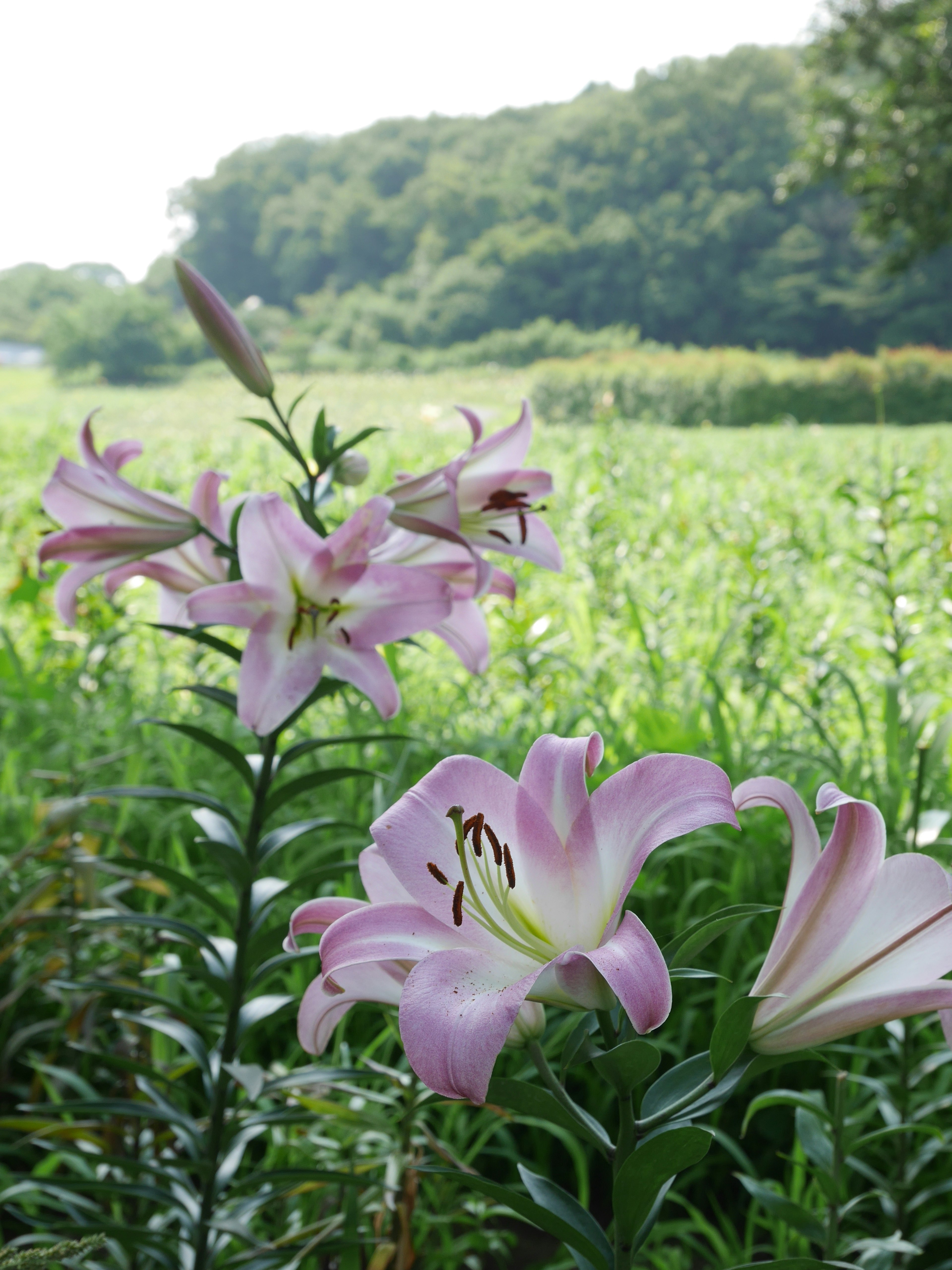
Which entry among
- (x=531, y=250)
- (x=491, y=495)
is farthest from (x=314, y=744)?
(x=531, y=250)

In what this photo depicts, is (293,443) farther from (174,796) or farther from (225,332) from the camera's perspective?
(174,796)

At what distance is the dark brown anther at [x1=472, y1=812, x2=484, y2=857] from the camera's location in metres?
0.32

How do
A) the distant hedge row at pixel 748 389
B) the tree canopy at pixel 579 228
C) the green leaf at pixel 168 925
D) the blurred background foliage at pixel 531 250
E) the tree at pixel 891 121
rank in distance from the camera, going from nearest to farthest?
the green leaf at pixel 168 925, the tree at pixel 891 121, the distant hedge row at pixel 748 389, the blurred background foliage at pixel 531 250, the tree canopy at pixel 579 228

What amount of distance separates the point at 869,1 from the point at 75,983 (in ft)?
51.6

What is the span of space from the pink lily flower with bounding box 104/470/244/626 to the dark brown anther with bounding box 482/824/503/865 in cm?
50

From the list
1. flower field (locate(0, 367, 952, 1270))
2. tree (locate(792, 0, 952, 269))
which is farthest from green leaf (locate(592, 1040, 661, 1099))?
tree (locate(792, 0, 952, 269))

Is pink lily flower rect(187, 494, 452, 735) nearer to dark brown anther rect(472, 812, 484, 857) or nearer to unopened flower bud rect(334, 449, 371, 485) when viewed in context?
unopened flower bud rect(334, 449, 371, 485)

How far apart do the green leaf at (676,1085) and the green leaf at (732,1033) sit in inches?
1.6

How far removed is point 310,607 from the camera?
65 cm

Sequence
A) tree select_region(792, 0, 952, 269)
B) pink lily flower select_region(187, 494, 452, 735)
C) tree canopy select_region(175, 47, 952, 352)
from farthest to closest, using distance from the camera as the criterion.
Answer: tree canopy select_region(175, 47, 952, 352) < tree select_region(792, 0, 952, 269) < pink lily flower select_region(187, 494, 452, 735)

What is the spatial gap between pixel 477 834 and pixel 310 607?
0.36 meters

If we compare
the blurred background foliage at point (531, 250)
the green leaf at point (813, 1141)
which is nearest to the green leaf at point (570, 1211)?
the green leaf at point (813, 1141)

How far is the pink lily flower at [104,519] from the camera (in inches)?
28.1

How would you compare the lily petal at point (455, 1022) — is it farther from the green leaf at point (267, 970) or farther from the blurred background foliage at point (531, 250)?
the blurred background foliage at point (531, 250)
